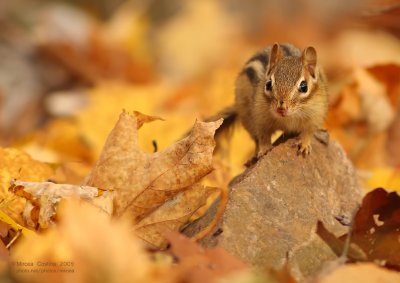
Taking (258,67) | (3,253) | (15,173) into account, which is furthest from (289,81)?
(3,253)

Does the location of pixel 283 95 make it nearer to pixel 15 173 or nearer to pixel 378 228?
pixel 378 228

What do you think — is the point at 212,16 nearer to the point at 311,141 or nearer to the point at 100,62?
the point at 100,62

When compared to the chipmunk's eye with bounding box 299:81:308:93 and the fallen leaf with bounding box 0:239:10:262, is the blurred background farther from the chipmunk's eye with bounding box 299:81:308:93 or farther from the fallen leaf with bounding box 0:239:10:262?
the fallen leaf with bounding box 0:239:10:262

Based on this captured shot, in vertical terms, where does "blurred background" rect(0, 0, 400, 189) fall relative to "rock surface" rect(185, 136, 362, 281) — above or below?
above

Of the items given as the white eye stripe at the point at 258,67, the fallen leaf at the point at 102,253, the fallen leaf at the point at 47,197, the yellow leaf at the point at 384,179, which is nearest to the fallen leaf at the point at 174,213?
the fallen leaf at the point at 47,197

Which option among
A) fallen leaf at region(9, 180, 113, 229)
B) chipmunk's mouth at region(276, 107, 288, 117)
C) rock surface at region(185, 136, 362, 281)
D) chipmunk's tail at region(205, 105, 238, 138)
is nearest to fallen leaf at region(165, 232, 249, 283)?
rock surface at region(185, 136, 362, 281)

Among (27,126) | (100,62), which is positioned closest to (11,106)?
(27,126)
